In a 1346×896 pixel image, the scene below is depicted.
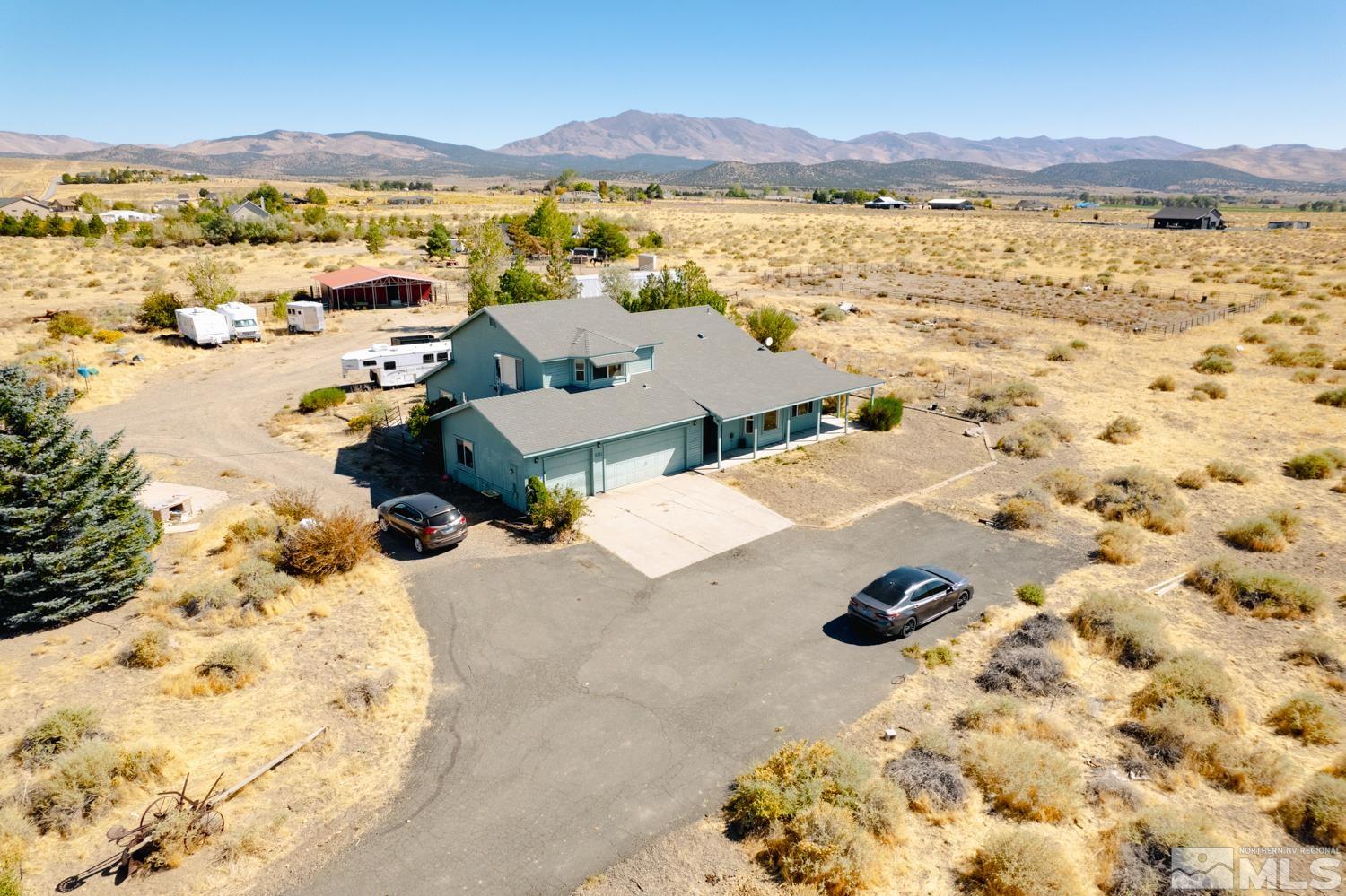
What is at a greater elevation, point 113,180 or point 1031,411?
point 113,180

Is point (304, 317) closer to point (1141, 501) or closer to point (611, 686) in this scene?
point (611, 686)

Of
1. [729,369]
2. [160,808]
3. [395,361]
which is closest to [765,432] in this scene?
[729,369]

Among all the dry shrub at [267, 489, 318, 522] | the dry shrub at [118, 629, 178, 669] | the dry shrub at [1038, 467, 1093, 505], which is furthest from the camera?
the dry shrub at [1038, 467, 1093, 505]

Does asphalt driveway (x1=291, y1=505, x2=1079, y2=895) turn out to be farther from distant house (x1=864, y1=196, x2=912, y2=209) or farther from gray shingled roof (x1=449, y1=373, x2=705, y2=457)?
distant house (x1=864, y1=196, x2=912, y2=209)

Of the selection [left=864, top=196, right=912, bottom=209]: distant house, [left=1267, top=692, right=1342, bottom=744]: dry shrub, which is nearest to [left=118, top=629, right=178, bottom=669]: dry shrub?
[left=1267, top=692, right=1342, bottom=744]: dry shrub

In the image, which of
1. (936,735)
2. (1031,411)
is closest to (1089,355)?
(1031,411)

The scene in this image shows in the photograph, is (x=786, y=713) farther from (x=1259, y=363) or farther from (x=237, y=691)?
(x=1259, y=363)

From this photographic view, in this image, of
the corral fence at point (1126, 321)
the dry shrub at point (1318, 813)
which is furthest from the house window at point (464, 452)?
the corral fence at point (1126, 321)
